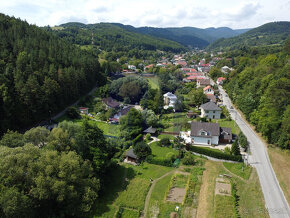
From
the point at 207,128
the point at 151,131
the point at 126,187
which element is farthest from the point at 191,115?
the point at 126,187

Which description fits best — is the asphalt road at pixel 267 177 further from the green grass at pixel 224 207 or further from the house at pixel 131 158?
the house at pixel 131 158

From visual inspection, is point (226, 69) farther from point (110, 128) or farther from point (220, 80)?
point (110, 128)

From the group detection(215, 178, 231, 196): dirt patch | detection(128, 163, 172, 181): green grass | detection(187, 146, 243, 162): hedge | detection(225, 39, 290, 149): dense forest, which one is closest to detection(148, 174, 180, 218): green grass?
detection(128, 163, 172, 181): green grass

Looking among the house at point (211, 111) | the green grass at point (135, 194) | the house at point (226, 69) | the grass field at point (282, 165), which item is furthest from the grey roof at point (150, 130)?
the house at point (226, 69)

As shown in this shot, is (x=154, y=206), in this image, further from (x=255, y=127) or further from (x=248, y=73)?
(x=248, y=73)

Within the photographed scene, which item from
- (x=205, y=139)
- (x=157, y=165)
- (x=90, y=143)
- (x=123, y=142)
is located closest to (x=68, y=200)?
(x=90, y=143)
